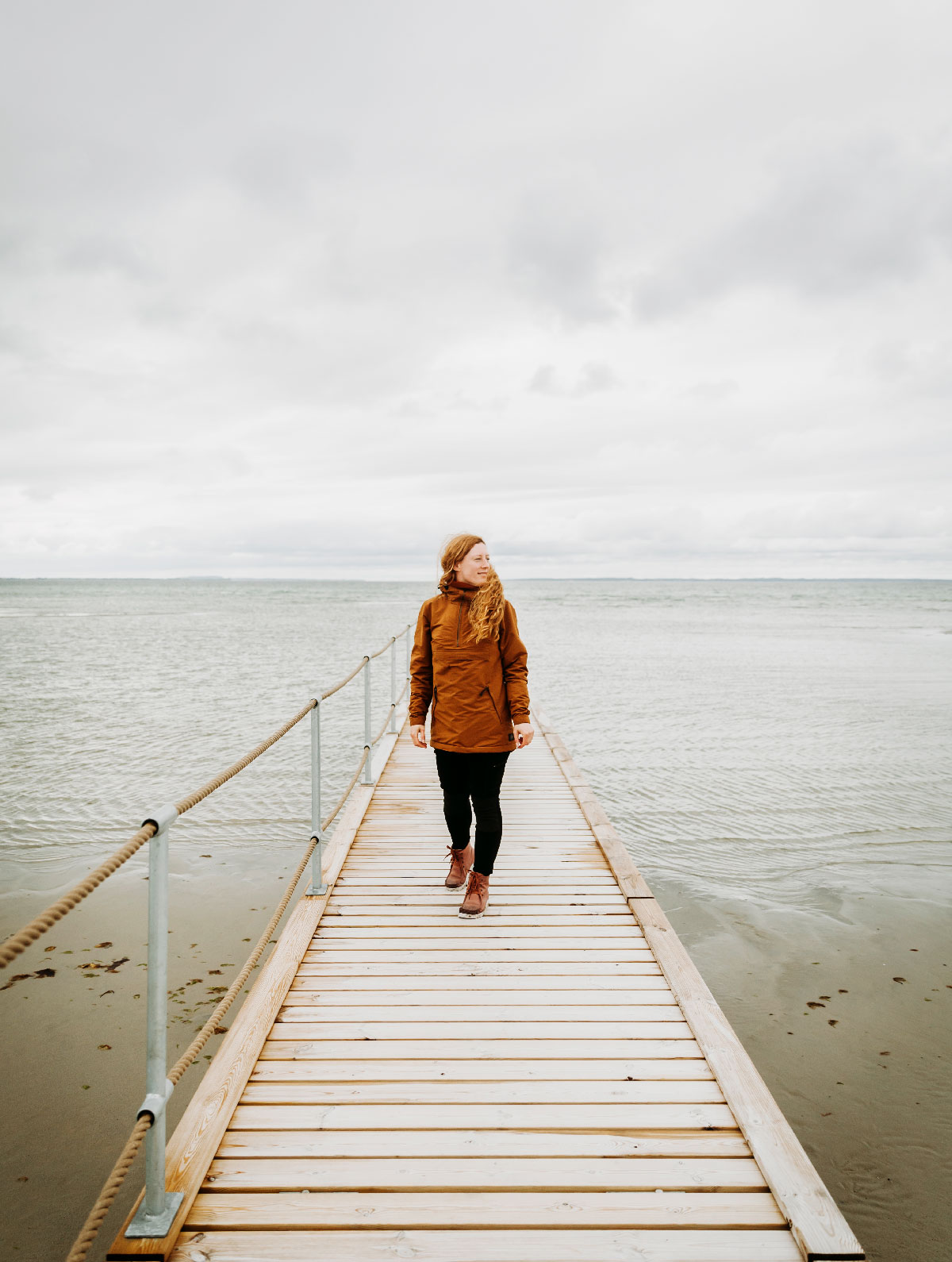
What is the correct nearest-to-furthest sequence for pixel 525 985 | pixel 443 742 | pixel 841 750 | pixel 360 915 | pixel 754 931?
pixel 525 985 < pixel 443 742 < pixel 360 915 < pixel 754 931 < pixel 841 750

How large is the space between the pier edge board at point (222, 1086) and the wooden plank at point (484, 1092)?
9 centimetres

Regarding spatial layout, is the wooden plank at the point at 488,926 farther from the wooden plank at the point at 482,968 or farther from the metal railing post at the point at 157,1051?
the metal railing post at the point at 157,1051

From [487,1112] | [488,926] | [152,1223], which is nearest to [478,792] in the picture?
[488,926]

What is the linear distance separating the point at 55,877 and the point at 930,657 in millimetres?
21615

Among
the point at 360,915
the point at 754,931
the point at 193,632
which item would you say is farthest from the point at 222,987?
the point at 193,632

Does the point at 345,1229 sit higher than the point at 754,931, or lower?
higher

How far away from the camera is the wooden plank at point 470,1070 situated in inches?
93.0

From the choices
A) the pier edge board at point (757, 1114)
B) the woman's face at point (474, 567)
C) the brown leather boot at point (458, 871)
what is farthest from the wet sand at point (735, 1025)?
the woman's face at point (474, 567)

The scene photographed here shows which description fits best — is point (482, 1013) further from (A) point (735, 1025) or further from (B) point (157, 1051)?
(A) point (735, 1025)

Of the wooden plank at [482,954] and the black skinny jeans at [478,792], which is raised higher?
the black skinny jeans at [478,792]

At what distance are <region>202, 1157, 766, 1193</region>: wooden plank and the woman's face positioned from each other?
206 centimetres

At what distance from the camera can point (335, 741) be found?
978 centimetres

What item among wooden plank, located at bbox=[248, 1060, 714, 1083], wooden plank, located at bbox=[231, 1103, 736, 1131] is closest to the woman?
wooden plank, located at bbox=[248, 1060, 714, 1083]

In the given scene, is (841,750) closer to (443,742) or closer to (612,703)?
(612,703)
